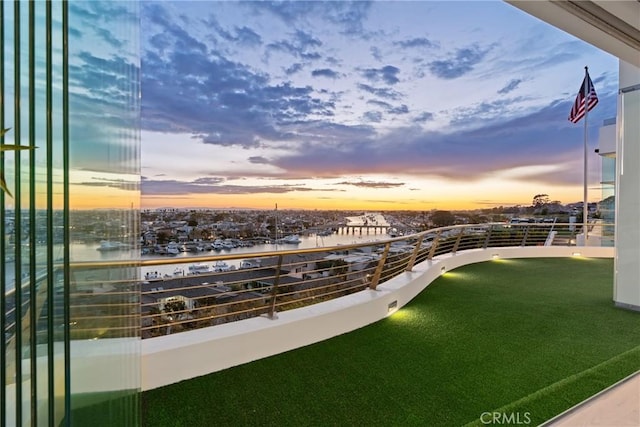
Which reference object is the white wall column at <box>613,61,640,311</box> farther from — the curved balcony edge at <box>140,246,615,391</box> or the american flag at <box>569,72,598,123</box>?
the american flag at <box>569,72,598,123</box>

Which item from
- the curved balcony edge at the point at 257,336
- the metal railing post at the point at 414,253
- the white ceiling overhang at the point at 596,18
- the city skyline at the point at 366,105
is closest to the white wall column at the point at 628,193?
the white ceiling overhang at the point at 596,18

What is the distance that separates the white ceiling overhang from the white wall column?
4.77ft

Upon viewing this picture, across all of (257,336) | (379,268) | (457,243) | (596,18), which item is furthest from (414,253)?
(596,18)

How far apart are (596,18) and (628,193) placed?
2.55m

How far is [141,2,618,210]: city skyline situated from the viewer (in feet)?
21.3

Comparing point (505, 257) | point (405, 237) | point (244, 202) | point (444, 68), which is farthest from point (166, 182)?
point (505, 257)

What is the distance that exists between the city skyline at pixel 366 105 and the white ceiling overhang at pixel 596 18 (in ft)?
10.7

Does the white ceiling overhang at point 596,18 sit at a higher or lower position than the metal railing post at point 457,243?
higher

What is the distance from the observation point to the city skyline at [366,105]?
6500mm

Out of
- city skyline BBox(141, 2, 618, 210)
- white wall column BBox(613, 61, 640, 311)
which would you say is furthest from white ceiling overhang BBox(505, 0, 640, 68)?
city skyline BBox(141, 2, 618, 210)

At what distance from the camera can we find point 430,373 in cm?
232

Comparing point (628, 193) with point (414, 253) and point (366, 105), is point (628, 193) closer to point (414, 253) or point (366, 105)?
point (414, 253)

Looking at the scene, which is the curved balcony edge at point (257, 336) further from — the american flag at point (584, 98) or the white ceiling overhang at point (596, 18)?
the american flag at point (584, 98)

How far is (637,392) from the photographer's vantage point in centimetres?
212
